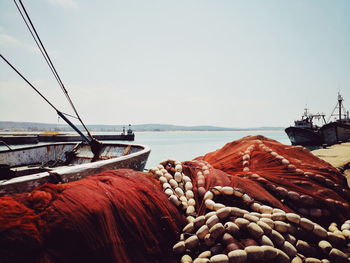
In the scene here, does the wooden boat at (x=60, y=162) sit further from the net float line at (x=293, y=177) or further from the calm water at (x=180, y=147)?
the calm water at (x=180, y=147)

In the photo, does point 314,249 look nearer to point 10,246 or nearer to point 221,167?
point 221,167

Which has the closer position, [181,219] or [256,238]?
[256,238]

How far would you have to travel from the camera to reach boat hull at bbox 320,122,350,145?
30688 millimetres

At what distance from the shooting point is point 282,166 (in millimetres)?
3623

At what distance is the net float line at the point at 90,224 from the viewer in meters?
1.71

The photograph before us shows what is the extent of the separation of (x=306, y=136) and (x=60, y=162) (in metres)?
34.6

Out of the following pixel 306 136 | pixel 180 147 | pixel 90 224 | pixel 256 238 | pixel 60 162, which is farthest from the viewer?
pixel 180 147

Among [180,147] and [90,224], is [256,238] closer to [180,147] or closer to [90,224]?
[90,224]

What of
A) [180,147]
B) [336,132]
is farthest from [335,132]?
[180,147]

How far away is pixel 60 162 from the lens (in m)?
8.42

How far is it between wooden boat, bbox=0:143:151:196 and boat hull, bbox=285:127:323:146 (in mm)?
32224

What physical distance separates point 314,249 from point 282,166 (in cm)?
149

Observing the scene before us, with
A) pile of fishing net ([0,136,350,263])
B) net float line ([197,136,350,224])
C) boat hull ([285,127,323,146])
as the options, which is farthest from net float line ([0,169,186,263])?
boat hull ([285,127,323,146])

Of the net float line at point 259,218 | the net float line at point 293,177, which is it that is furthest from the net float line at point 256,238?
the net float line at point 293,177
